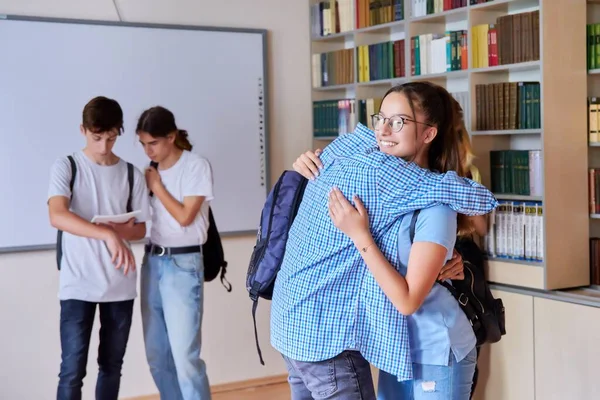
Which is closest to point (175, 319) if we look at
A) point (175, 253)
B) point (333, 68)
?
point (175, 253)

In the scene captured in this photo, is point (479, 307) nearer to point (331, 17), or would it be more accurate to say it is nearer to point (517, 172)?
point (517, 172)

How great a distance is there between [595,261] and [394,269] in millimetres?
2291

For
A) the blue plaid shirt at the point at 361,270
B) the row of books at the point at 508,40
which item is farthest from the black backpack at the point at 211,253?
the blue plaid shirt at the point at 361,270

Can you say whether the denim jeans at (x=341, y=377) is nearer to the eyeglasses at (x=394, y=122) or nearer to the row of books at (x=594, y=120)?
the eyeglasses at (x=394, y=122)

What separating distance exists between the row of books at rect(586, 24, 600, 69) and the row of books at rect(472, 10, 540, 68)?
0.86 feet

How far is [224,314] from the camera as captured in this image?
4.93 m

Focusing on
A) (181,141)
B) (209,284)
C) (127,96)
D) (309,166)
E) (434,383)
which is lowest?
(209,284)

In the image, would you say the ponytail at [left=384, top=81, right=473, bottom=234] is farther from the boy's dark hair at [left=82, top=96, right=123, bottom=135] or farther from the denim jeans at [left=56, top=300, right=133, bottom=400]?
the denim jeans at [left=56, top=300, right=133, bottom=400]

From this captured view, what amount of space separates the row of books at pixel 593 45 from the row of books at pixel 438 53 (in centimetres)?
59

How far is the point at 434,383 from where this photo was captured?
1.90m

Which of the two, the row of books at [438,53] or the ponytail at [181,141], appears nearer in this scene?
the ponytail at [181,141]

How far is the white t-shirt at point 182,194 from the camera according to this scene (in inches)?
140

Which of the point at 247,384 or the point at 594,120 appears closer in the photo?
the point at 594,120

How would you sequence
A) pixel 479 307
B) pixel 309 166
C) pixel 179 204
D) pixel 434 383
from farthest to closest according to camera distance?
pixel 179 204 → pixel 479 307 → pixel 309 166 → pixel 434 383
